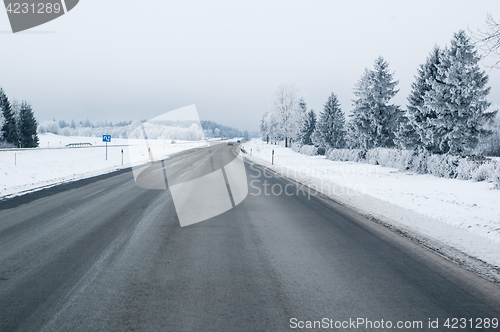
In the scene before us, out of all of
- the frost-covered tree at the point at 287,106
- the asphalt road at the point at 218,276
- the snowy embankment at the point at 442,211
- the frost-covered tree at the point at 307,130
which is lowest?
the snowy embankment at the point at 442,211

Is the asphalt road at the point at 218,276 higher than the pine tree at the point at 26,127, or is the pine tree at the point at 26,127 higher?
the pine tree at the point at 26,127

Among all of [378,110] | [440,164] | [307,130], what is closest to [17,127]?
[307,130]

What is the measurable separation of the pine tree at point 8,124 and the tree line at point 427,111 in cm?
5983


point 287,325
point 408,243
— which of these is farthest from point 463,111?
point 287,325

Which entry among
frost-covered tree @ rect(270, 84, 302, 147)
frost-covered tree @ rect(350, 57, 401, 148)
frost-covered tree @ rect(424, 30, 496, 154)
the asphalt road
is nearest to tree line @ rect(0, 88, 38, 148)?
frost-covered tree @ rect(270, 84, 302, 147)

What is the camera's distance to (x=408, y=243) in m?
5.72

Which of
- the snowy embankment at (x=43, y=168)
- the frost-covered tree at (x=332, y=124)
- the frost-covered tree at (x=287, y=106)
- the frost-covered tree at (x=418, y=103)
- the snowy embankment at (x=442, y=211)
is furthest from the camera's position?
the frost-covered tree at (x=287, y=106)

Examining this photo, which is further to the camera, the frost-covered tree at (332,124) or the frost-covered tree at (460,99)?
the frost-covered tree at (332,124)

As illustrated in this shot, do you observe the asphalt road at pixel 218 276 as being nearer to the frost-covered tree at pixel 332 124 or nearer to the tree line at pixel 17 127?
the frost-covered tree at pixel 332 124

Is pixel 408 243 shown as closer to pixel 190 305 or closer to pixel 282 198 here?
pixel 190 305

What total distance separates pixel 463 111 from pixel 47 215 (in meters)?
25.1

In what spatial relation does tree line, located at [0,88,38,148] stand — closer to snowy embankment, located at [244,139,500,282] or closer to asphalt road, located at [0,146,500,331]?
asphalt road, located at [0,146,500,331]

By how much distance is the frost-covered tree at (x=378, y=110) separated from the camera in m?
32.8

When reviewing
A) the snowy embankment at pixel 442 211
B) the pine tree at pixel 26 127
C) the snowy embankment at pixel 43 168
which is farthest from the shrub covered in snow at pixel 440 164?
the pine tree at pixel 26 127
